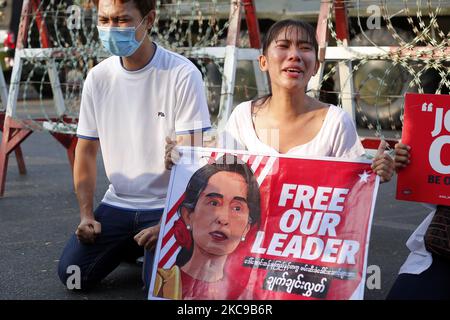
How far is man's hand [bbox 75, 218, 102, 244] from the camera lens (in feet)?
12.4

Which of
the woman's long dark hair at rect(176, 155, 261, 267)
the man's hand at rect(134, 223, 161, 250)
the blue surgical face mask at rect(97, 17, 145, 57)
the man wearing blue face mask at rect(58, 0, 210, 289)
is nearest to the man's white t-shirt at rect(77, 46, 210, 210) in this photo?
the man wearing blue face mask at rect(58, 0, 210, 289)

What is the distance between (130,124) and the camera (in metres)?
3.82

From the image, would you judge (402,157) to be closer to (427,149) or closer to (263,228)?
(427,149)

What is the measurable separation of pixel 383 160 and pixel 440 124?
316 mm

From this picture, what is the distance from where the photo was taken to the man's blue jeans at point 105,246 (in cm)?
381

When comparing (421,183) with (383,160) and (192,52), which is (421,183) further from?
(192,52)

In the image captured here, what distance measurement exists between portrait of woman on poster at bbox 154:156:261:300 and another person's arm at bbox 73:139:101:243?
709mm

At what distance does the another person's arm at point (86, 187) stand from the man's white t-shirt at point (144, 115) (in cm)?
10

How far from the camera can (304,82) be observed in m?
3.25

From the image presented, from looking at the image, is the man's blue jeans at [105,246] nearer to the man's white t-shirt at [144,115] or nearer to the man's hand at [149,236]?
the man's white t-shirt at [144,115]

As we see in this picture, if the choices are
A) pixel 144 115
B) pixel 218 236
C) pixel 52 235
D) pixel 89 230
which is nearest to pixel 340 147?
pixel 218 236

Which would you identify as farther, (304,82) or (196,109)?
(196,109)

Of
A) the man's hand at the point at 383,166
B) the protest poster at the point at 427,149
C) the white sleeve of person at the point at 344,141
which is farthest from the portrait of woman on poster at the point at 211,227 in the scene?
the protest poster at the point at 427,149
